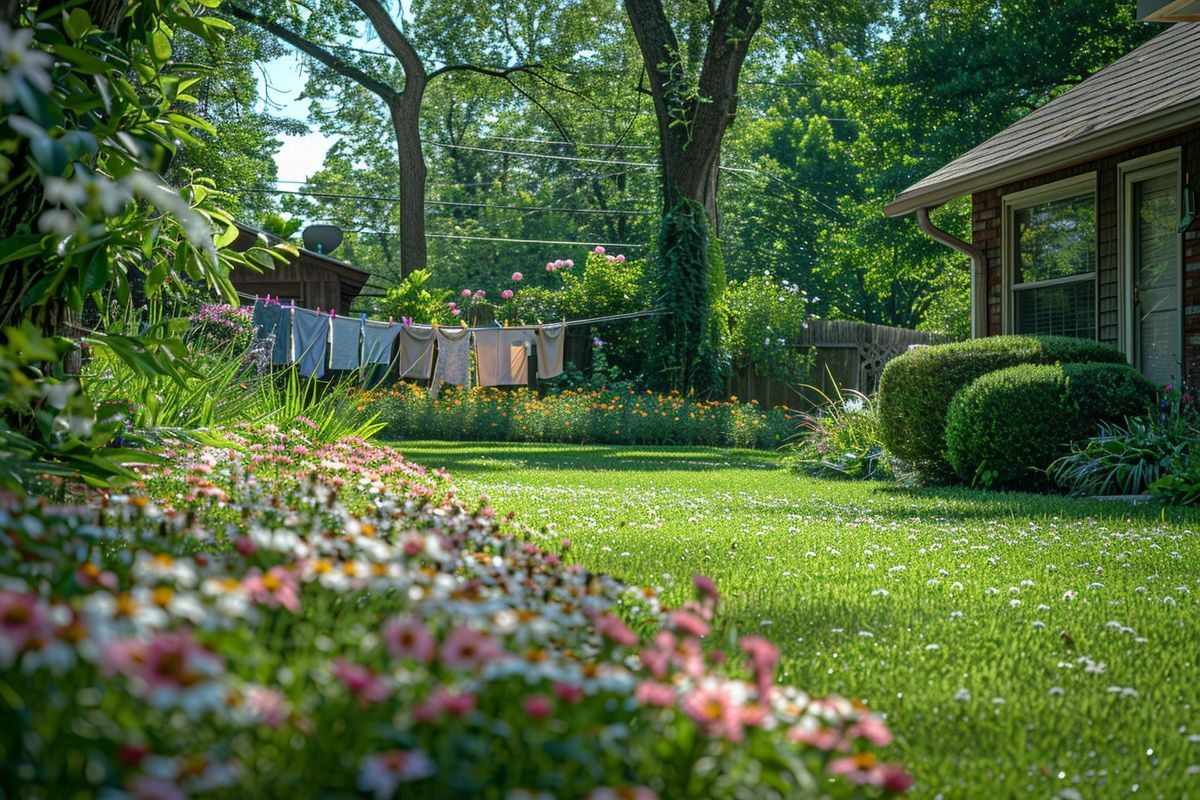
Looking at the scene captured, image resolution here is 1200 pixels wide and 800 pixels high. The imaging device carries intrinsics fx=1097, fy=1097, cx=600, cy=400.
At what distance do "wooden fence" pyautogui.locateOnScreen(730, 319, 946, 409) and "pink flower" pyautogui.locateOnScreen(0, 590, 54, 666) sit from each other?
700 inches

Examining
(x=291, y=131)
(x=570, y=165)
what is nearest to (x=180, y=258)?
(x=291, y=131)

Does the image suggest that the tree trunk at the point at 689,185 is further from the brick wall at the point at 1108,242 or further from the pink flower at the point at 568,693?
the pink flower at the point at 568,693

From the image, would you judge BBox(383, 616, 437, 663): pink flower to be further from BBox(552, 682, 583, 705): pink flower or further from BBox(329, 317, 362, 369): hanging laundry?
BBox(329, 317, 362, 369): hanging laundry

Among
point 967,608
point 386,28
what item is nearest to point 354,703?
point 967,608

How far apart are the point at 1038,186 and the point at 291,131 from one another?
2623 cm

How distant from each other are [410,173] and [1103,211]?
1566cm

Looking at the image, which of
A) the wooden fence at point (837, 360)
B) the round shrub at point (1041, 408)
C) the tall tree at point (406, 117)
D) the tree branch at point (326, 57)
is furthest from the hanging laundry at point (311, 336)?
the tree branch at point (326, 57)

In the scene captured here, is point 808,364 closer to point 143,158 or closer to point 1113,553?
point 1113,553

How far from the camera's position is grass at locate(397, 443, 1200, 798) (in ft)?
7.95

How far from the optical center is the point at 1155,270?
9055mm

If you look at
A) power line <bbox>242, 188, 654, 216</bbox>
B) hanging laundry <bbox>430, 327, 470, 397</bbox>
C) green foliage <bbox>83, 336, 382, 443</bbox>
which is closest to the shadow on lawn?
hanging laundry <bbox>430, 327, 470, 397</bbox>

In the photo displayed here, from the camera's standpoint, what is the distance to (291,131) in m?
32.2

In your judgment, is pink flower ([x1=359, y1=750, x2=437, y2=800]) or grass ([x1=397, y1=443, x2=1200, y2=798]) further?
grass ([x1=397, y1=443, x2=1200, y2=798])

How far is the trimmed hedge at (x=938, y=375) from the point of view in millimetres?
8609
